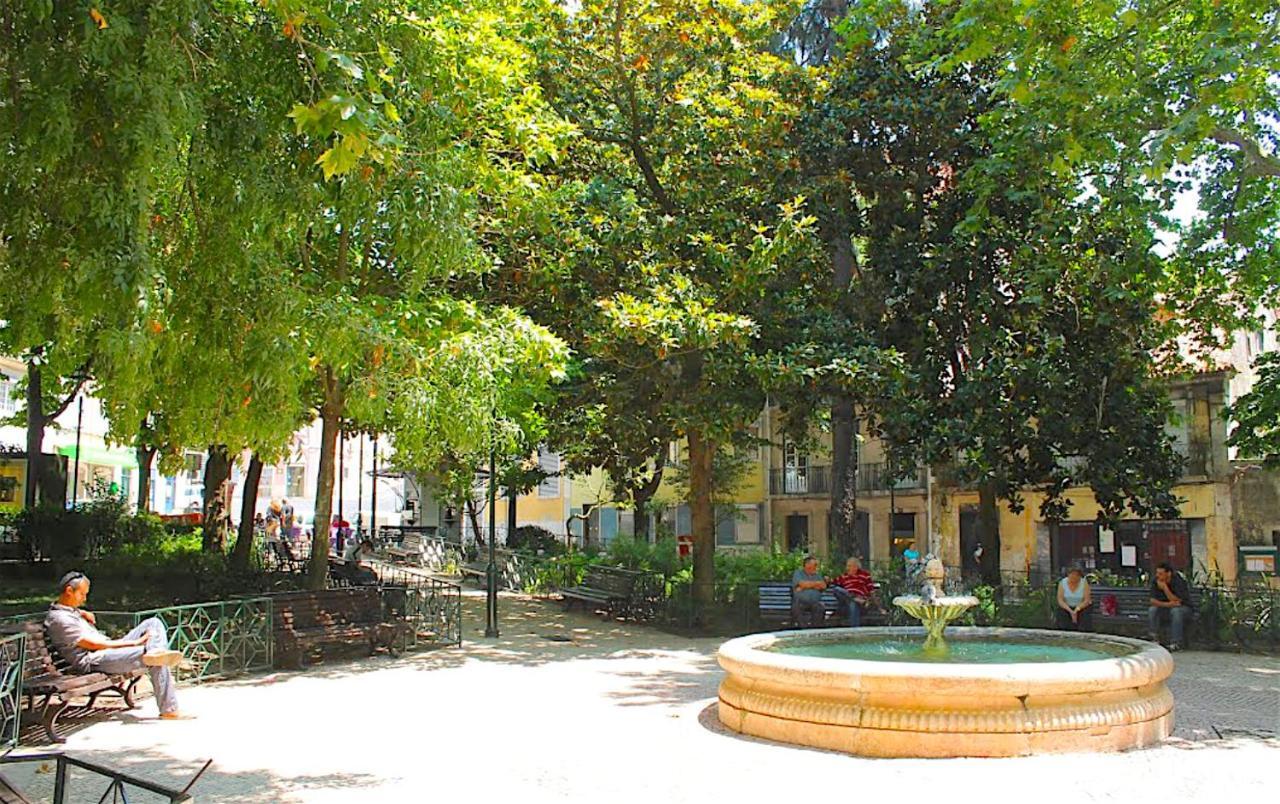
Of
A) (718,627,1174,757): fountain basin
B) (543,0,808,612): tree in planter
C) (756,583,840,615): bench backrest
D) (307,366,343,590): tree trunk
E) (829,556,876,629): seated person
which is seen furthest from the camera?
(543,0,808,612): tree in planter

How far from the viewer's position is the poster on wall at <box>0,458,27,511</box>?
25188mm

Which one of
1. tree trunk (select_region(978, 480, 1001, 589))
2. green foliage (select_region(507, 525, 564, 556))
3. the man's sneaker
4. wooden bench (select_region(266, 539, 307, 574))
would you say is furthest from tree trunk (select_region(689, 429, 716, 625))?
A: green foliage (select_region(507, 525, 564, 556))

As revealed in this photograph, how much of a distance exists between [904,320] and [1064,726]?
1200 cm

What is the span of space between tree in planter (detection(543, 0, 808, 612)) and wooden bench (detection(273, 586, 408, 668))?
5079mm

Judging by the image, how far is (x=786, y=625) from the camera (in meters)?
16.5

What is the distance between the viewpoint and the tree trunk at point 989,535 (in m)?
19.1

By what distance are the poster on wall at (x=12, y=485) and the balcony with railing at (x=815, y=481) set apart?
80.5 feet

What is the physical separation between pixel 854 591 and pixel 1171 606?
4.38 metres

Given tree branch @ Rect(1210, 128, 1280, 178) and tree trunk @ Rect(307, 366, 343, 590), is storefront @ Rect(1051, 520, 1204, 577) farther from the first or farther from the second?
tree trunk @ Rect(307, 366, 343, 590)

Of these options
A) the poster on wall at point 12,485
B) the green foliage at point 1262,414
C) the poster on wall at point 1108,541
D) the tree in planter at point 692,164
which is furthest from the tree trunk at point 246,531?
the poster on wall at point 1108,541

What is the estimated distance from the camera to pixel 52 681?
8594mm

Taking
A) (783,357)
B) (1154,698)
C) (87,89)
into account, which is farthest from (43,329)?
(783,357)

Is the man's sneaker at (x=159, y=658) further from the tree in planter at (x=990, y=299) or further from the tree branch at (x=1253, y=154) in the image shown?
the tree branch at (x=1253, y=154)

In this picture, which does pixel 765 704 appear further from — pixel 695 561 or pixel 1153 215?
pixel 1153 215
